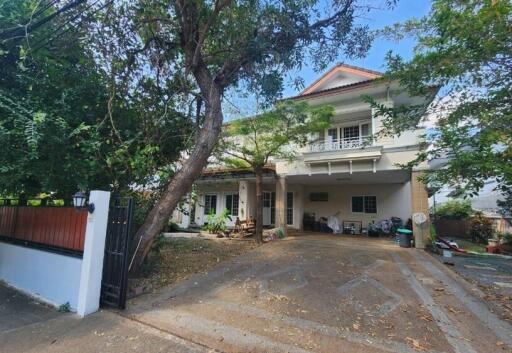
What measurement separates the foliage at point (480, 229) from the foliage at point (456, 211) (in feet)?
4.09

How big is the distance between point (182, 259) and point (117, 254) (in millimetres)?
3605

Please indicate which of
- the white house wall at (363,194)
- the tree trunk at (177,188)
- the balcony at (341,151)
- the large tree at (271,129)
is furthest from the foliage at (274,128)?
the white house wall at (363,194)

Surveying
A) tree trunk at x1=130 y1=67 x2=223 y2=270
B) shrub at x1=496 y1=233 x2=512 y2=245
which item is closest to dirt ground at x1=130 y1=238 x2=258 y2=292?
tree trunk at x1=130 y1=67 x2=223 y2=270

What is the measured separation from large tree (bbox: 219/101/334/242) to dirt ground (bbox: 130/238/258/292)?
5.16 feet

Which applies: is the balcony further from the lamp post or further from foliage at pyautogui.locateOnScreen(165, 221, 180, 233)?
the lamp post

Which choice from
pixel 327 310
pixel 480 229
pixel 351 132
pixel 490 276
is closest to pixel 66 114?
pixel 327 310

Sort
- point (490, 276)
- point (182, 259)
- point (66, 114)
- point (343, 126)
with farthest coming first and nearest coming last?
point (343, 126), point (182, 259), point (490, 276), point (66, 114)

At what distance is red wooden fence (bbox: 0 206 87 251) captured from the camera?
16.3 ft

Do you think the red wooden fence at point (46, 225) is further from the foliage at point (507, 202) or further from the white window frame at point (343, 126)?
the white window frame at point (343, 126)

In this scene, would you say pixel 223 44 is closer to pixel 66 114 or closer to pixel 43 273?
pixel 66 114

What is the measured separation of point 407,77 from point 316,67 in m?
2.19

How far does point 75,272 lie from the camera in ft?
15.4

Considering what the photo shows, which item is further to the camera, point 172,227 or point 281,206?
point 172,227

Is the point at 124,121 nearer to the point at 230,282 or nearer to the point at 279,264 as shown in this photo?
the point at 230,282
